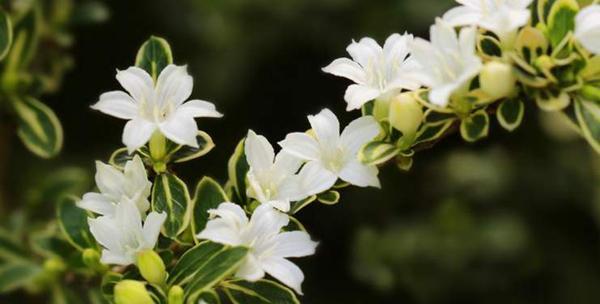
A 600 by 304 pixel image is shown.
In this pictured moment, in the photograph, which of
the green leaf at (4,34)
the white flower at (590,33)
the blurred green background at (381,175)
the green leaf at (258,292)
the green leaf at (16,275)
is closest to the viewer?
the white flower at (590,33)

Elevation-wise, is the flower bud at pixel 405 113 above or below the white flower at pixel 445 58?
below

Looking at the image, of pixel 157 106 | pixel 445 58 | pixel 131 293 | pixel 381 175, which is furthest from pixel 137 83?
pixel 381 175

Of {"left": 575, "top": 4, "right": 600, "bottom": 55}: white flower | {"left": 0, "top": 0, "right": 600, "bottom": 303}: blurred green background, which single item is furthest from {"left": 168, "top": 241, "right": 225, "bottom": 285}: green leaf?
{"left": 0, "top": 0, "right": 600, "bottom": 303}: blurred green background

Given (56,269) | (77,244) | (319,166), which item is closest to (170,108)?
(319,166)

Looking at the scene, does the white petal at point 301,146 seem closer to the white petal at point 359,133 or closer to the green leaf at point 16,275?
the white petal at point 359,133

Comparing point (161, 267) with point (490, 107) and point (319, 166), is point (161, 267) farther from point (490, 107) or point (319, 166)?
point (490, 107)

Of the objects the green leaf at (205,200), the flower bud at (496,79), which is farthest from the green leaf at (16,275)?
the flower bud at (496,79)
